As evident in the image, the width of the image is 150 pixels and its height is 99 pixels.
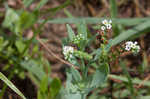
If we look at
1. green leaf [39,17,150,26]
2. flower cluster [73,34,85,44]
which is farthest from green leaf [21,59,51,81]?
flower cluster [73,34,85,44]

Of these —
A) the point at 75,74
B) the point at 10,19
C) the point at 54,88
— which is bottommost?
the point at 54,88

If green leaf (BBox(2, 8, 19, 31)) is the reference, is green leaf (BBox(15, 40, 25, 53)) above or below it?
below

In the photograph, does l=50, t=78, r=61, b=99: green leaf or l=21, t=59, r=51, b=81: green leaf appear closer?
l=50, t=78, r=61, b=99: green leaf

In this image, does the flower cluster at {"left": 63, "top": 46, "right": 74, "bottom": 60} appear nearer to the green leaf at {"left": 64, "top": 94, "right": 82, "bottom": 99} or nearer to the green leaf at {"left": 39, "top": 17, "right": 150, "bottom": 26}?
the green leaf at {"left": 64, "top": 94, "right": 82, "bottom": 99}

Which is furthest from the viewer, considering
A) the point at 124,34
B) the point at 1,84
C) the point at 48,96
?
the point at 124,34

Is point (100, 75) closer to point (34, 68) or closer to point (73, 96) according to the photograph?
point (73, 96)

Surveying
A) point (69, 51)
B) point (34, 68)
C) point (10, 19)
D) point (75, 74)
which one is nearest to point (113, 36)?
point (34, 68)

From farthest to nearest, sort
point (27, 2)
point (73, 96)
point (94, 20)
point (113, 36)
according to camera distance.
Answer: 1. point (113, 36)
2. point (94, 20)
3. point (27, 2)
4. point (73, 96)

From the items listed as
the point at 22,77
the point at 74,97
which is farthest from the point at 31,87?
the point at 74,97

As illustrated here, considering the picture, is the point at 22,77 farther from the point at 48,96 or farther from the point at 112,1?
the point at 112,1

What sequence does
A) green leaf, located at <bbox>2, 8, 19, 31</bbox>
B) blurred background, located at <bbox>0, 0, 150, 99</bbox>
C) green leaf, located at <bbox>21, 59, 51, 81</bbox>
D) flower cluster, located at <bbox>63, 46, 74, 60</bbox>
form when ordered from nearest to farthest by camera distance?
flower cluster, located at <bbox>63, 46, 74, 60</bbox> < green leaf, located at <bbox>21, 59, 51, 81</bbox> < blurred background, located at <bbox>0, 0, 150, 99</bbox> < green leaf, located at <bbox>2, 8, 19, 31</bbox>

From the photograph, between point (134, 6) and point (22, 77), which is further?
point (134, 6)
